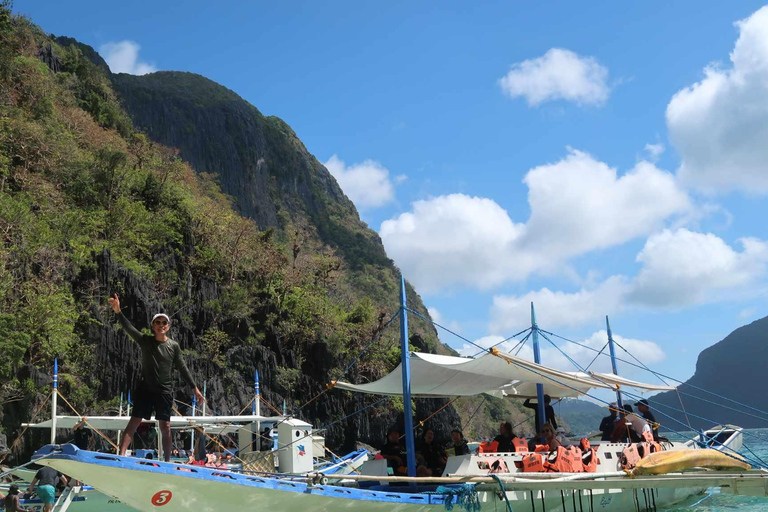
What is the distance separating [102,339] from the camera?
27.5 metres

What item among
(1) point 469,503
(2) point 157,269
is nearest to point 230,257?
(2) point 157,269

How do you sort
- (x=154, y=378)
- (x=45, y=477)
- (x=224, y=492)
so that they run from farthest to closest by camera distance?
(x=45, y=477) < (x=224, y=492) < (x=154, y=378)

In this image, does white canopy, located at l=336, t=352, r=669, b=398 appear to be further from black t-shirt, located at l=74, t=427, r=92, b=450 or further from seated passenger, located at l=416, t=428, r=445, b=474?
black t-shirt, located at l=74, t=427, r=92, b=450

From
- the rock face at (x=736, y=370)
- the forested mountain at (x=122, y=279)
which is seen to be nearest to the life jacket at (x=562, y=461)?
the forested mountain at (x=122, y=279)

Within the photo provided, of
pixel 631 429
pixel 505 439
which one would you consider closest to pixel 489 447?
pixel 505 439

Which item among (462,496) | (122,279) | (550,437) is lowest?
(462,496)

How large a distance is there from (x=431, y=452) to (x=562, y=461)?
2324 millimetres

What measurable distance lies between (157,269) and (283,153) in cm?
5956

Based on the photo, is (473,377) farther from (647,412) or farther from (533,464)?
(647,412)

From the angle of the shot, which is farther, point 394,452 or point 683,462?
point 394,452

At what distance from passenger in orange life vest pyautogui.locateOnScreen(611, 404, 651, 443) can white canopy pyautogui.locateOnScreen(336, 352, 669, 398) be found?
757mm

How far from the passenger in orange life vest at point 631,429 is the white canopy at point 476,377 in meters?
0.76

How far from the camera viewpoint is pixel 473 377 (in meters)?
13.0

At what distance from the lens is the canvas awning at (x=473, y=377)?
36.9 ft
